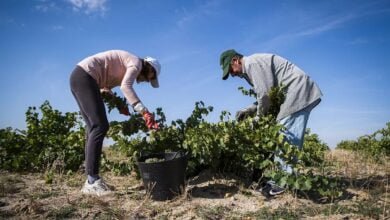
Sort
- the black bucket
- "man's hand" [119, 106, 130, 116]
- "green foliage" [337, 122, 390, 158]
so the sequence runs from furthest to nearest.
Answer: "green foliage" [337, 122, 390, 158] → "man's hand" [119, 106, 130, 116] → the black bucket

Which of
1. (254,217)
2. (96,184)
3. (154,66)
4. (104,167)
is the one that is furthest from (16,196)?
(254,217)

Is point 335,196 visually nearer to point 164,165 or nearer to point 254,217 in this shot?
point 254,217

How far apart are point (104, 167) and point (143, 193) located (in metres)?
1.17

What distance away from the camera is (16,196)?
14.0 feet

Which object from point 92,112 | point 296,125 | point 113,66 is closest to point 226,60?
point 296,125

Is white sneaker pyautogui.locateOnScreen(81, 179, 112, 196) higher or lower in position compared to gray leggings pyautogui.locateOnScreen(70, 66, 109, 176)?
lower

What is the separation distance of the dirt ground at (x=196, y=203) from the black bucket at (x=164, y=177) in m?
0.09

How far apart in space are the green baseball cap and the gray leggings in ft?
4.87

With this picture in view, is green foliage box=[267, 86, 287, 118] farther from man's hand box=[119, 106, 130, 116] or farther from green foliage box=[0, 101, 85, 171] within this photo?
green foliage box=[0, 101, 85, 171]

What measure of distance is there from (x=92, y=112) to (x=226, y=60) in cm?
166

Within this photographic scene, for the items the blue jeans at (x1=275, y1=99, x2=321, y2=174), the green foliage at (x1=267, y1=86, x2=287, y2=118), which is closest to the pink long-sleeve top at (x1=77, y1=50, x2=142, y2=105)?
the green foliage at (x1=267, y1=86, x2=287, y2=118)

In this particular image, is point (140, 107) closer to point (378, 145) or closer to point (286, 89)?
point (286, 89)

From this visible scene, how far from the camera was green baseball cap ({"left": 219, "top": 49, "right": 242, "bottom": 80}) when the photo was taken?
14.3 ft

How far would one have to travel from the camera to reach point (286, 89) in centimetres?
425
